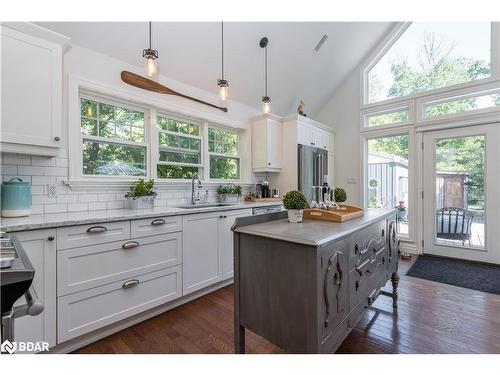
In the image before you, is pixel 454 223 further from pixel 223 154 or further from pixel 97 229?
pixel 97 229

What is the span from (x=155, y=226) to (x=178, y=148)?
1337mm

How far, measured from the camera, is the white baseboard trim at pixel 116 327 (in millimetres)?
1714

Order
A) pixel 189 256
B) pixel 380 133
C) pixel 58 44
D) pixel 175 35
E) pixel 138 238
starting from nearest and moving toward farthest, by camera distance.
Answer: pixel 58 44
pixel 138 238
pixel 189 256
pixel 175 35
pixel 380 133

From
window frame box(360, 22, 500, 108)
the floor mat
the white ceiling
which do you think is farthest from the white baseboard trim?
window frame box(360, 22, 500, 108)

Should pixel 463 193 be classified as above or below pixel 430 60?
below

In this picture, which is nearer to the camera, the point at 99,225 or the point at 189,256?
the point at 99,225

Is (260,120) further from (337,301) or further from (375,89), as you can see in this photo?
(337,301)

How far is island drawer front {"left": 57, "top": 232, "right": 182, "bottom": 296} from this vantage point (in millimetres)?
1681

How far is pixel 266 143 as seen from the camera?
3.86 m

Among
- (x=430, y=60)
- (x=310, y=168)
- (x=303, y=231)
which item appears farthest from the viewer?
(x=310, y=168)

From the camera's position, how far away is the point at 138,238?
2018 mm

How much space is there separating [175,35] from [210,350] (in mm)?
2989

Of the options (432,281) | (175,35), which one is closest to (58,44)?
(175,35)

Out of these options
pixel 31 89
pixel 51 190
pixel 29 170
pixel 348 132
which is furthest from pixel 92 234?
pixel 348 132
